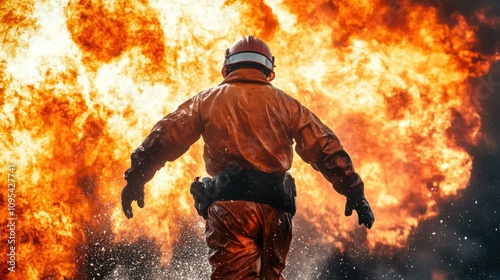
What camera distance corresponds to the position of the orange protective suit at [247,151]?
11.1 feet

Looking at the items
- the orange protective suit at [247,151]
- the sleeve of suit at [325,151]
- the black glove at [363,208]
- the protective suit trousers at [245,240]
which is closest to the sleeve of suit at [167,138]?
the orange protective suit at [247,151]

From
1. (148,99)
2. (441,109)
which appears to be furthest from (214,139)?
(441,109)

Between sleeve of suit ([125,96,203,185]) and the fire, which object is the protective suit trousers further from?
the fire

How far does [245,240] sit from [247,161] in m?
0.57

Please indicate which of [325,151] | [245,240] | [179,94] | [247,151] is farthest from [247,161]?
[179,94]

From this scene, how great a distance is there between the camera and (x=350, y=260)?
11.1 metres

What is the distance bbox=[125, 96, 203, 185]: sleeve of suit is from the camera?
12.9 ft

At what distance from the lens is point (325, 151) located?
3.88 meters

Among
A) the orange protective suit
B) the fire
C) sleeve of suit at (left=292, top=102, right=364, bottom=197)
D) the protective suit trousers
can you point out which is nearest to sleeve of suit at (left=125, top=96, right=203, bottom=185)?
the orange protective suit

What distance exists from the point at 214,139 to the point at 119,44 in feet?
19.3

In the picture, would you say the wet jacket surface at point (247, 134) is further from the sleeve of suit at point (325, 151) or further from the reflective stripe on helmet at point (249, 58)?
the reflective stripe on helmet at point (249, 58)

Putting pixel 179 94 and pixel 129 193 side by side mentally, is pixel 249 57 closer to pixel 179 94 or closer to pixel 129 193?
pixel 129 193

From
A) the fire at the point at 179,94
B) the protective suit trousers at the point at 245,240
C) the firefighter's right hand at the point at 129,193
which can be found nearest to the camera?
the protective suit trousers at the point at 245,240

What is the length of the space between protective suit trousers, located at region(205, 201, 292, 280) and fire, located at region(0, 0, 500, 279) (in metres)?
5.39
